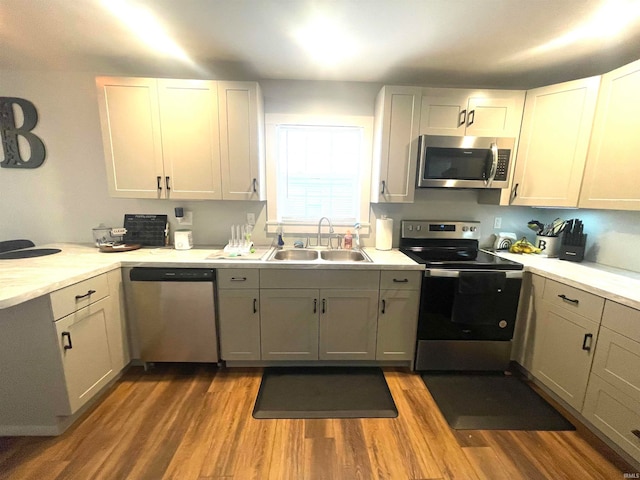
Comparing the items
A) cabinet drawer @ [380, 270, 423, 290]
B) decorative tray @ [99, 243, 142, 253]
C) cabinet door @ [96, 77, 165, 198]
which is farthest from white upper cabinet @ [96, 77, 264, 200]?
cabinet drawer @ [380, 270, 423, 290]

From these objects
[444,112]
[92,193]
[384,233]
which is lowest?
[384,233]

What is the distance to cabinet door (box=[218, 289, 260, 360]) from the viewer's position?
6.68ft

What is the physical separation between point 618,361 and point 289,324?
2021 millimetres

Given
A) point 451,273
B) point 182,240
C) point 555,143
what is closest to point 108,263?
point 182,240

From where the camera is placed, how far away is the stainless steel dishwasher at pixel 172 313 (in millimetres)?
1979

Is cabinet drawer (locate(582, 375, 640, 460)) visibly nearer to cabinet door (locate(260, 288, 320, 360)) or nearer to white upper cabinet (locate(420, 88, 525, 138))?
cabinet door (locate(260, 288, 320, 360))

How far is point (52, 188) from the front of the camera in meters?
2.44

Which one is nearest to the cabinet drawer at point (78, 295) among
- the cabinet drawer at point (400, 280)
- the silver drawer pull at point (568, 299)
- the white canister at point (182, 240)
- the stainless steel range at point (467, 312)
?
the white canister at point (182, 240)

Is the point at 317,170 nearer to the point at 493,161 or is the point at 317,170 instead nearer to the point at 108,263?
the point at 493,161

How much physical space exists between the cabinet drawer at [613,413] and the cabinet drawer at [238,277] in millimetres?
2274

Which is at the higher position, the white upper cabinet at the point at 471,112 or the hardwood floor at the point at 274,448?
the white upper cabinet at the point at 471,112

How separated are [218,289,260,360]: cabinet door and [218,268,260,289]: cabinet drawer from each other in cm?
5

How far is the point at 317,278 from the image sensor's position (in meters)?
2.04

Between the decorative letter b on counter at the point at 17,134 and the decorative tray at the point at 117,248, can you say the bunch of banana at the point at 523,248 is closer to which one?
the decorative tray at the point at 117,248
